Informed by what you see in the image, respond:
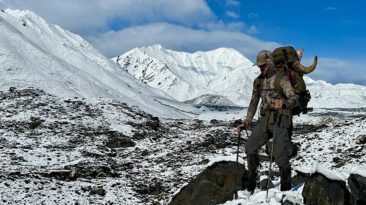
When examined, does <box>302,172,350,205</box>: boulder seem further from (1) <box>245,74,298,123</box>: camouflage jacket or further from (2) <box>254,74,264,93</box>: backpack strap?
(2) <box>254,74,264,93</box>: backpack strap

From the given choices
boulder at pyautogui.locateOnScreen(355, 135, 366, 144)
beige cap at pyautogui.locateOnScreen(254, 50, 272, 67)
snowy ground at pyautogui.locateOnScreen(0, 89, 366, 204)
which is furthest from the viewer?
boulder at pyautogui.locateOnScreen(355, 135, 366, 144)

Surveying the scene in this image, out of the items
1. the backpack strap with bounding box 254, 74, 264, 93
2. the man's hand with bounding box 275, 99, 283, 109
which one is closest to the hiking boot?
the man's hand with bounding box 275, 99, 283, 109

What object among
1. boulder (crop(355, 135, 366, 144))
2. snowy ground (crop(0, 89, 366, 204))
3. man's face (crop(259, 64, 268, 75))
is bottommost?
snowy ground (crop(0, 89, 366, 204))

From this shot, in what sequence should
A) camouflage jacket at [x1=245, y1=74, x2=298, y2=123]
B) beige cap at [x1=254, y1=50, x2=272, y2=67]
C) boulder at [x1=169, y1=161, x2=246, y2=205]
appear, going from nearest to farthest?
camouflage jacket at [x1=245, y1=74, x2=298, y2=123] → beige cap at [x1=254, y1=50, x2=272, y2=67] → boulder at [x1=169, y1=161, x2=246, y2=205]

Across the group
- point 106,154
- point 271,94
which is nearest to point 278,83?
point 271,94

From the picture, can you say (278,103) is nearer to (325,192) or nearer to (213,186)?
(325,192)

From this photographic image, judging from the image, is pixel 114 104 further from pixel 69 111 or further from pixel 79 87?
pixel 79 87

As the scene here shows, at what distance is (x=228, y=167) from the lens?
791 cm

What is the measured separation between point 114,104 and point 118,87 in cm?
2587

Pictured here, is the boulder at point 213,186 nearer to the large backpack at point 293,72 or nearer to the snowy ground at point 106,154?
the snowy ground at point 106,154

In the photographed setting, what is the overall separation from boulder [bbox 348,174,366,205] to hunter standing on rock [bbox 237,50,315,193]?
1.09 metres

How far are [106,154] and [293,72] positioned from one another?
13536 millimetres

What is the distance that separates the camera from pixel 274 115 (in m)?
5.85

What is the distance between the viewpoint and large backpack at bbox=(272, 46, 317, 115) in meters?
5.61
